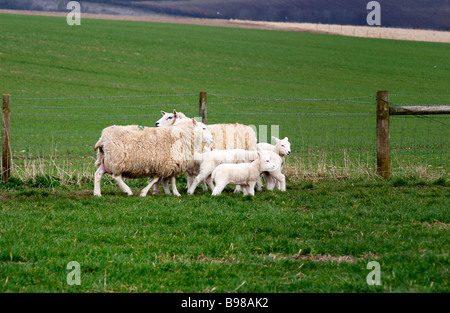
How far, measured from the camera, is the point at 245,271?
5609 mm

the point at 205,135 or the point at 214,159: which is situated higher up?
the point at 205,135

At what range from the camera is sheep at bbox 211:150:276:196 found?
9523mm

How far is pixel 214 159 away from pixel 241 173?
0.75m

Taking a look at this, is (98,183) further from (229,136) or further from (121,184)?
(229,136)

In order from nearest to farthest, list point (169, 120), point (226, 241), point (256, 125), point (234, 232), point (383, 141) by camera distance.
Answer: point (226, 241), point (234, 232), point (169, 120), point (383, 141), point (256, 125)

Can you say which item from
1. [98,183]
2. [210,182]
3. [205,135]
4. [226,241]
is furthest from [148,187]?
[226,241]

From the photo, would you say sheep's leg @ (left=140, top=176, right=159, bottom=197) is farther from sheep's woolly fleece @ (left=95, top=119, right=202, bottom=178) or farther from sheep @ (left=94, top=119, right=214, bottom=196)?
sheep's woolly fleece @ (left=95, top=119, right=202, bottom=178)

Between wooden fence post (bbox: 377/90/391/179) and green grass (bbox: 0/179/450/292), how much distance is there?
5.44ft

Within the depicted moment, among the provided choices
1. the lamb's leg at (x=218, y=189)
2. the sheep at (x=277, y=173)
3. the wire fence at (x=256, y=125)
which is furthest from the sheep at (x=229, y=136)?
the wire fence at (x=256, y=125)

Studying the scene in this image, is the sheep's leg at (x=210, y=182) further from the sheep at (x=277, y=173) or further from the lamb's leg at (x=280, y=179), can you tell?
the lamb's leg at (x=280, y=179)

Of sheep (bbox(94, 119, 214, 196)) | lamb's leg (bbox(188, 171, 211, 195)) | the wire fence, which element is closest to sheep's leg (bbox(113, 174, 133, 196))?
sheep (bbox(94, 119, 214, 196))

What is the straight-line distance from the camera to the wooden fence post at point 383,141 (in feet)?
37.5

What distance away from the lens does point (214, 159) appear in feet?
33.1
